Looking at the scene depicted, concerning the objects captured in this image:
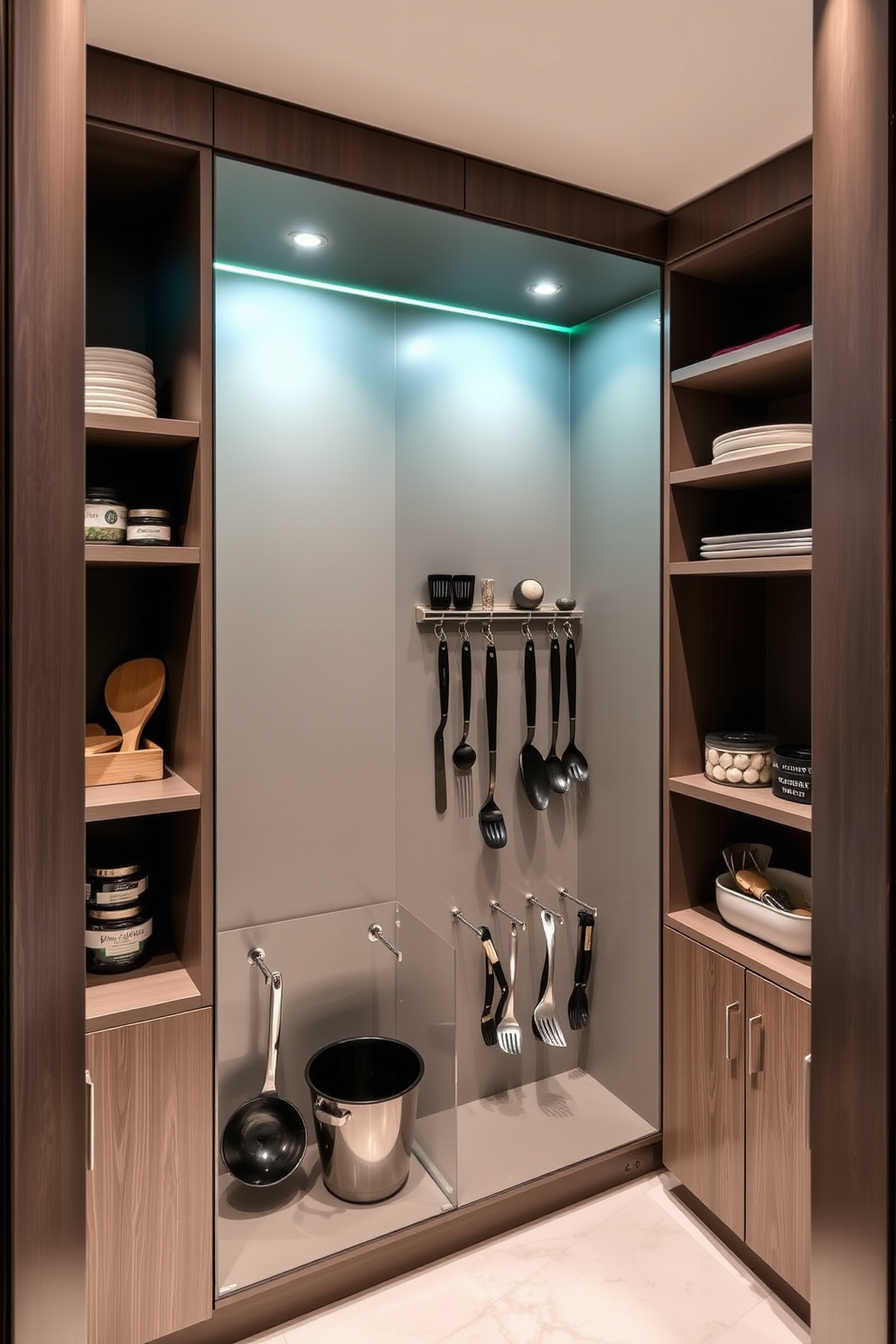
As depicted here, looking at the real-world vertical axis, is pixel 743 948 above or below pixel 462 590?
below

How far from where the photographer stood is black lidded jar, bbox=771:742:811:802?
1.85 meters

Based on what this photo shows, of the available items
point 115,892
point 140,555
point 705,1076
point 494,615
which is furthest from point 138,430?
point 705,1076

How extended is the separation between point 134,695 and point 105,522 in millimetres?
380

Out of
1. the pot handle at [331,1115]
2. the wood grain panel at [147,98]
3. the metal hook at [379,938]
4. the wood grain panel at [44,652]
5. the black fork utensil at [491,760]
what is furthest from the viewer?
the black fork utensil at [491,760]

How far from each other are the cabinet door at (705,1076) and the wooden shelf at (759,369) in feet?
4.43

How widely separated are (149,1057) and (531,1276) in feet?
3.34

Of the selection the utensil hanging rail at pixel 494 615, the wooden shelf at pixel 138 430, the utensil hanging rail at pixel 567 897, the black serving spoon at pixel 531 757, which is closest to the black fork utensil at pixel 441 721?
the utensil hanging rail at pixel 494 615

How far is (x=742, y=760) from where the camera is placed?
6.77ft

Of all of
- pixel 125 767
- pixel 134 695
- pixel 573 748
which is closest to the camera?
pixel 125 767

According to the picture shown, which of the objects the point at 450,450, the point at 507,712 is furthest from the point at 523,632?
the point at 450,450

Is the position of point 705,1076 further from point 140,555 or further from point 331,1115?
point 140,555

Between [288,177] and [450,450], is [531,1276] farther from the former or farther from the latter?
[288,177]

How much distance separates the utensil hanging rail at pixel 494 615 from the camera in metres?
2.32

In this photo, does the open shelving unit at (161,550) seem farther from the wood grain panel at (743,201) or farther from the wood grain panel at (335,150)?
the wood grain panel at (743,201)
